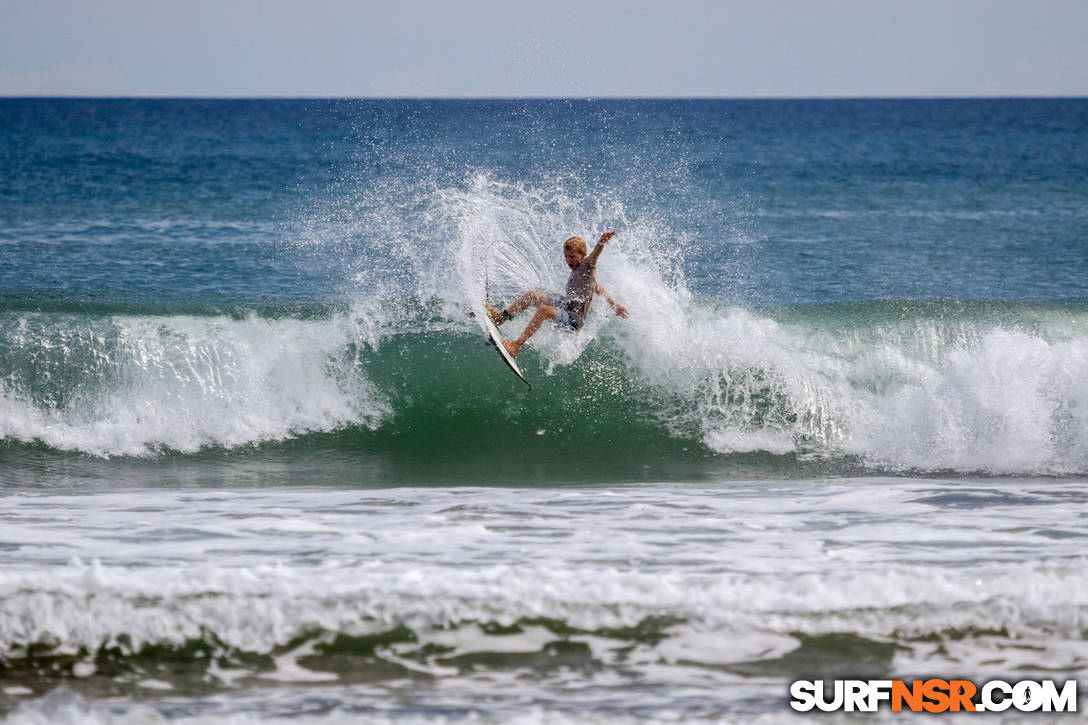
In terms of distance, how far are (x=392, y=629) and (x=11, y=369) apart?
786 centimetres

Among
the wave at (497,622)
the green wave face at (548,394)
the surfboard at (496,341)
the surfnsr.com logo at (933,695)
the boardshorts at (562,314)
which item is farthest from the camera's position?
the boardshorts at (562,314)

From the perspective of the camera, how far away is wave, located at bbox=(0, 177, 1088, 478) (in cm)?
1041

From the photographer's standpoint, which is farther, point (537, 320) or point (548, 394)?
point (548, 394)

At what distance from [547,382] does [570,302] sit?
5.68 feet

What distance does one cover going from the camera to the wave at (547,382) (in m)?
10.4

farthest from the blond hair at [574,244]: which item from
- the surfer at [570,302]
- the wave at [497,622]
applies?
the wave at [497,622]

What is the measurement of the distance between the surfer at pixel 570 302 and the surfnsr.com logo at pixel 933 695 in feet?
17.6

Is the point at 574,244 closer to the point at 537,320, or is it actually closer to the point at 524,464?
the point at 537,320

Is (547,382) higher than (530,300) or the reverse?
the reverse

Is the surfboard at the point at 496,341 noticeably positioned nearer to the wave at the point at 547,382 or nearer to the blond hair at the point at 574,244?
the wave at the point at 547,382

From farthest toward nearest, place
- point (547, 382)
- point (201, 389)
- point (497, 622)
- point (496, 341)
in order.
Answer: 1. point (547, 382)
2. point (201, 389)
3. point (496, 341)
4. point (497, 622)

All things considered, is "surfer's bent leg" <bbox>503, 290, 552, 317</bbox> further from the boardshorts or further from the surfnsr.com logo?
the surfnsr.com logo

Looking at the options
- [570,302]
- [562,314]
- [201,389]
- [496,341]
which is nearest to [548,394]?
[562,314]

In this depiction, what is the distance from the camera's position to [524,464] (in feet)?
33.3
